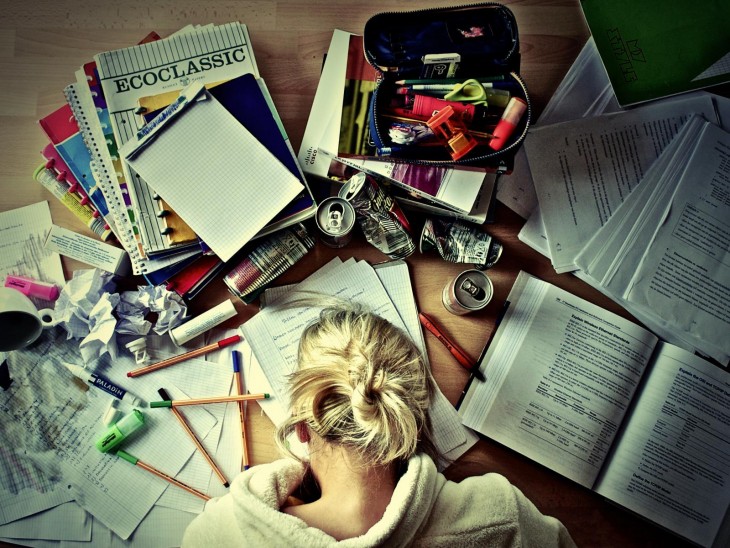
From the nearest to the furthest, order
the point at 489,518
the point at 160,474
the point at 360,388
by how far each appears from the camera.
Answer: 1. the point at 360,388
2. the point at 489,518
3. the point at 160,474

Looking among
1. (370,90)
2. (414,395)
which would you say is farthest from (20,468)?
(370,90)

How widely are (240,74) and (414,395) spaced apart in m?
0.68

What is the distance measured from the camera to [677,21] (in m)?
0.95

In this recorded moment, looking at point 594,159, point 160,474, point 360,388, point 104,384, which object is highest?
point 594,159

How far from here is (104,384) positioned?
903mm

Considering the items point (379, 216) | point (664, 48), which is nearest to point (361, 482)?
point (379, 216)

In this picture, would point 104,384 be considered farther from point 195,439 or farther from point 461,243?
point 461,243

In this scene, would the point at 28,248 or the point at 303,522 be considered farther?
the point at 28,248

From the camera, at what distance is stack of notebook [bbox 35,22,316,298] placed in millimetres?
870

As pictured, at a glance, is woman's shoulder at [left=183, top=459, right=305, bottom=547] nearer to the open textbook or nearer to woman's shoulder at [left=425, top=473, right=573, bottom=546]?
woman's shoulder at [left=425, top=473, right=573, bottom=546]

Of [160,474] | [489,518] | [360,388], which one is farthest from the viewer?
[160,474]

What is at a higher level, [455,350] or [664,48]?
[664,48]

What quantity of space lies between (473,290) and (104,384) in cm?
73

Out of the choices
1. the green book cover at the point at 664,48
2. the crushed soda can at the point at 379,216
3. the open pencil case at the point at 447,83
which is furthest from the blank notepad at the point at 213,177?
the green book cover at the point at 664,48
